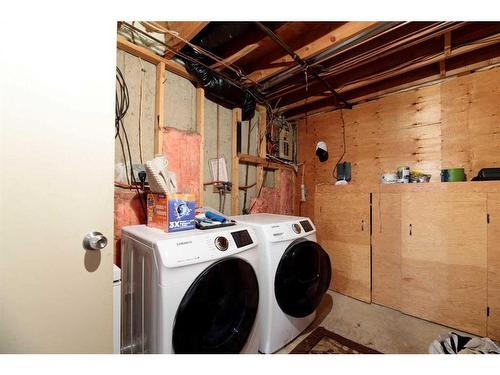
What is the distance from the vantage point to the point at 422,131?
6.79 ft

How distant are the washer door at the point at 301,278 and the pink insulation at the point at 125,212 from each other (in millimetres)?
986

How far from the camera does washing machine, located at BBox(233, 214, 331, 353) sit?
4.34 feet

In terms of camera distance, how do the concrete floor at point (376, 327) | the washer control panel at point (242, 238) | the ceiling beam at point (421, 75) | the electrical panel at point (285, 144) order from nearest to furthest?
the washer control panel at point (242, 238)
the concrete floor at point (376, 327)
the ceiling beam at point (421, 75)
the electrical panel at point (285, 144)

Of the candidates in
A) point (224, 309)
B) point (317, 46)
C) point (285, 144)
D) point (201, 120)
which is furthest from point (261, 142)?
point (224, 309)

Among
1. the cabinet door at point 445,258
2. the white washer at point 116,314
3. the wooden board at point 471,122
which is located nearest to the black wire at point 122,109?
the white washer at point 116,314

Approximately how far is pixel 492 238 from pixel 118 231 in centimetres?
250

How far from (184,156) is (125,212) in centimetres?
58

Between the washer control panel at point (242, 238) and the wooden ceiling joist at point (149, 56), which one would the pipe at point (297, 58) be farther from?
the washer control panel at point (242, 238)

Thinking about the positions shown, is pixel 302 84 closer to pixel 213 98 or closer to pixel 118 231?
pixel 213 98

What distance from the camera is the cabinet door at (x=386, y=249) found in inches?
75.0

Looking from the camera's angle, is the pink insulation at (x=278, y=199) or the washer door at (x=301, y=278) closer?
the washer door at (x=301, y=278)


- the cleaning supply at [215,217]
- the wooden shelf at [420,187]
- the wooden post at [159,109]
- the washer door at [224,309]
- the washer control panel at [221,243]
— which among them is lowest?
the washer door at [224,309]

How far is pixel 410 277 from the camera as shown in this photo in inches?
72.0
